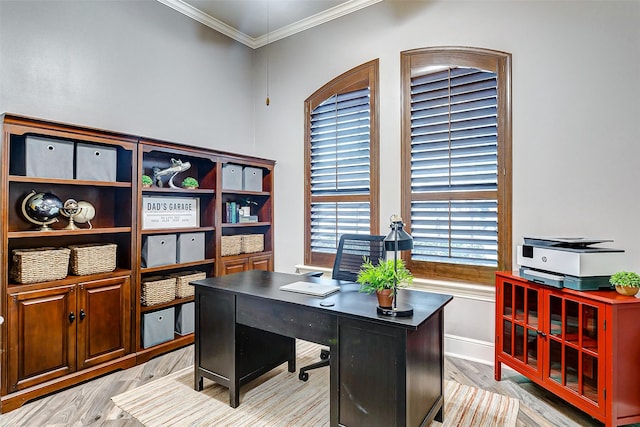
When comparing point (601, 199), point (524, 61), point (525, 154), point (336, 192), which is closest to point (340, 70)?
point (336, 192)

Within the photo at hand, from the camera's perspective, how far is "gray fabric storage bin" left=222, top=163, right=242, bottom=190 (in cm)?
362

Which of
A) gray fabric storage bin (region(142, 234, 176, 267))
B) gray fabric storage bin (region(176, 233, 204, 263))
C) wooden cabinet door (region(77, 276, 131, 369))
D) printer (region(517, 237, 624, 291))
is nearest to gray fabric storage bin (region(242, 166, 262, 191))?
gray fabric storage bin (region(176, 233, 204, 263))

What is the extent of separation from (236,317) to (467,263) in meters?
1.94

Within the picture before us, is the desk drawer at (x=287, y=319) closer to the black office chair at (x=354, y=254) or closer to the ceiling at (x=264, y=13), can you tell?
the black office chair at (x=354, y=254)

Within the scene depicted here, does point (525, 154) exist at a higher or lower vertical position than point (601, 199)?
higher

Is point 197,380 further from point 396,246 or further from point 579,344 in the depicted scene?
point 579,344

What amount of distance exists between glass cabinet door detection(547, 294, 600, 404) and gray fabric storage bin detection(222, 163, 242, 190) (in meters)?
2.90

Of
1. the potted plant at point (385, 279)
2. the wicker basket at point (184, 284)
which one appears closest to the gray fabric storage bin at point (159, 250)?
the wicker basket at point (184, 284)

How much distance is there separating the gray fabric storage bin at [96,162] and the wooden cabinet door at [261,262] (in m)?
1.66

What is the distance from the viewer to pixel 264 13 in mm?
3789

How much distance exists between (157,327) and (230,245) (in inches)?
40.8

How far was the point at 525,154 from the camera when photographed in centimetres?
272

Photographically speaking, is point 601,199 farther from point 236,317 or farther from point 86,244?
point 86,244

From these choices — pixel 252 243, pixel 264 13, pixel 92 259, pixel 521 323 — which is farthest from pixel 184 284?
pixel 264 13
